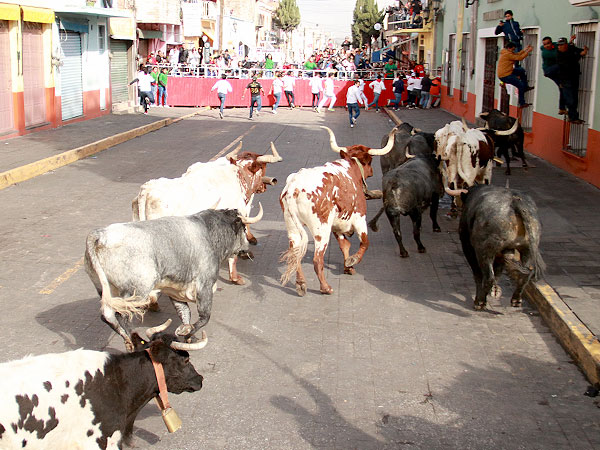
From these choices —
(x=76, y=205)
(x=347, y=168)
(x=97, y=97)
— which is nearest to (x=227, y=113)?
(x=97, y=97)

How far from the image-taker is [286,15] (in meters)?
98.2

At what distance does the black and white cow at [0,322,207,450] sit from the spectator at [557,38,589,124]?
1206cm

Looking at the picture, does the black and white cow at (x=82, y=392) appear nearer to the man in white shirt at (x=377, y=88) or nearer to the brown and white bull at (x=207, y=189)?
the brown and white bull at (x=207, y=189)

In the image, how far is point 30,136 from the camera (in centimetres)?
2017

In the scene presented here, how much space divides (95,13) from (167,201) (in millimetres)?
18913

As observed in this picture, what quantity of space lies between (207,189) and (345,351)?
2429 millimetres

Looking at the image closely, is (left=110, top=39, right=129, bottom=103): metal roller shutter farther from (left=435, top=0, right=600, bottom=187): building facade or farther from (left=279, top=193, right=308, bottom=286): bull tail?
(left=279, top=193, right=308, bottom=286): bull tail

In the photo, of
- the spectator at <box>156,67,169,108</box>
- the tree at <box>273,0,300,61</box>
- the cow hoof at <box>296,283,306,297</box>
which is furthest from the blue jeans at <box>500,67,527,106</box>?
the tree at <box>273,0,300,61</box>

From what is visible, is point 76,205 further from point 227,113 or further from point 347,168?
point 227,113

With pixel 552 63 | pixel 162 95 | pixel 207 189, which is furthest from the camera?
pixel 162 95

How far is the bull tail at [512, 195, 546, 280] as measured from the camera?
690 cm

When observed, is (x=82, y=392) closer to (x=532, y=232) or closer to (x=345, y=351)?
(x=345, y=351)

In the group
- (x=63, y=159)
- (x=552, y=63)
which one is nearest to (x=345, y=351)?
(x=552, y=63)

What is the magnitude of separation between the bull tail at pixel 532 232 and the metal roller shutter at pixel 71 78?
1937 cm
